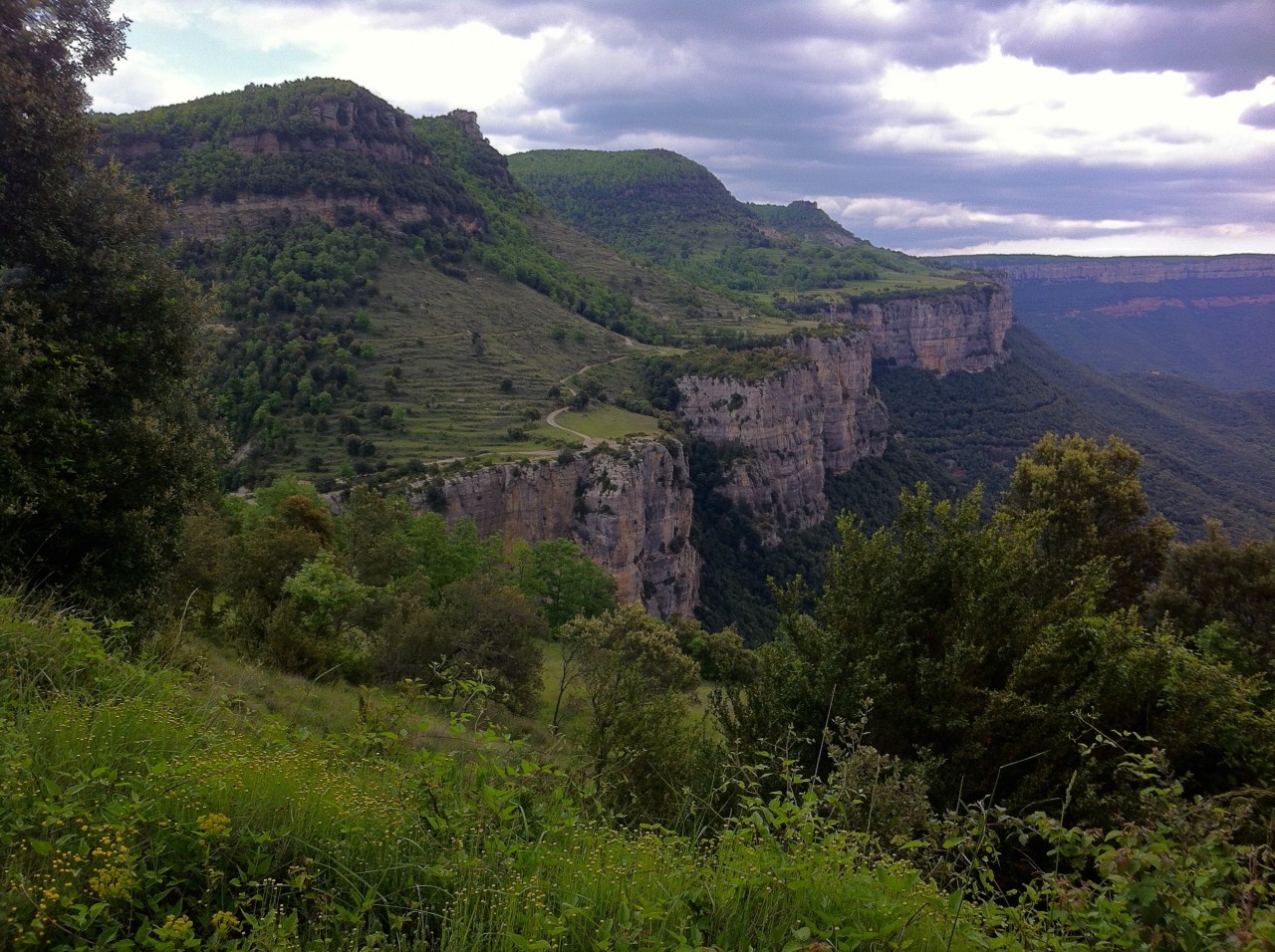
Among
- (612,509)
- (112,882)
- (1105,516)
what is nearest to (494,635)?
(1105,516)

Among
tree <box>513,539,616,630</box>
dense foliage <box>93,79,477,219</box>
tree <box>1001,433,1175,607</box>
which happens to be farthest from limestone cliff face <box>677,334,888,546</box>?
tree <box>1001,433,1175,607</box>

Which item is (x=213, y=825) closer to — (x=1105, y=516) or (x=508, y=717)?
(x=508, y=717)

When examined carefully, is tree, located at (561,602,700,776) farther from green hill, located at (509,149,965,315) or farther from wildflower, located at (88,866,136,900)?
green hill, located at (509,149,965,315)

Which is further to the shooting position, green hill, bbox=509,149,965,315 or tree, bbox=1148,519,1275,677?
green hill, bbox=509,149,965,315

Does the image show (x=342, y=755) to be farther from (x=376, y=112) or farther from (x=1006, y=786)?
(x=376, y=112)

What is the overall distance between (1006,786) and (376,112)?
314ft

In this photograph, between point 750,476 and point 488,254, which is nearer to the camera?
point 750,476

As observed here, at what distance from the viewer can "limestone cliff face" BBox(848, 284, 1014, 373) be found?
121688 millimetres

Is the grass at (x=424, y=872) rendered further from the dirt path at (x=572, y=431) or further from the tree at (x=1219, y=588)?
the dirt path at (x=572, y=431)

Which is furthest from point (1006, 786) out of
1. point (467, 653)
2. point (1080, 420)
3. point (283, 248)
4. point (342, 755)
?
point (1080, 420)

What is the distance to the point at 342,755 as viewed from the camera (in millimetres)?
4777

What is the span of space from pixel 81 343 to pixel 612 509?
4151 cm

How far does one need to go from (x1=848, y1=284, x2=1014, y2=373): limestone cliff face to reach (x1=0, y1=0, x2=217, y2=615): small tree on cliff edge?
11915cm

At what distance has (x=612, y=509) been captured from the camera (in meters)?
50.3
